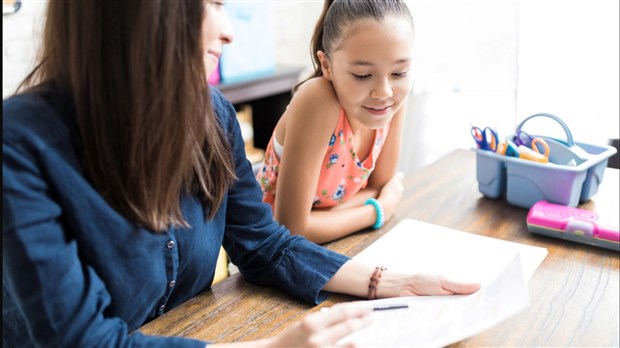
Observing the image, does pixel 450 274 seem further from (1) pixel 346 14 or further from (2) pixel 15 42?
(2) pixel 15 42

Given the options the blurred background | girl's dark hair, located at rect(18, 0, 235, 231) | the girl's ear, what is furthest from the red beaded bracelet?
the blurred background

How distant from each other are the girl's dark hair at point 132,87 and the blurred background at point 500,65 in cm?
103

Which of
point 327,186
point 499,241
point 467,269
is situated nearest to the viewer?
point 467,269

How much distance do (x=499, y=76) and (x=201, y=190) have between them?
152cm

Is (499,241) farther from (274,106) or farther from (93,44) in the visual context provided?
(274,106)

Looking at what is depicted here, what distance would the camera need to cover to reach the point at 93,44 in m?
0.72

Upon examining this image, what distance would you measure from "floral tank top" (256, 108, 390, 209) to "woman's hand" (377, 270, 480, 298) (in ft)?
1.25

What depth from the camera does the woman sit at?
2.27 feet

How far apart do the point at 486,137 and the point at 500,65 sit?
34.7 inches

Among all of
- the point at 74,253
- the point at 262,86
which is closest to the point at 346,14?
the point at 74,253

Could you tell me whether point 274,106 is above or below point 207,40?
below

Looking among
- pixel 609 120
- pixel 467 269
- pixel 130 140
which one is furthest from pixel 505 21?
pixel 130 140

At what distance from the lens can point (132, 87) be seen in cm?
74

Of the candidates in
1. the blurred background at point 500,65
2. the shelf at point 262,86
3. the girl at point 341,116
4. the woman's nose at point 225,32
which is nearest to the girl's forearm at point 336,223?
the girl at point 341,116
